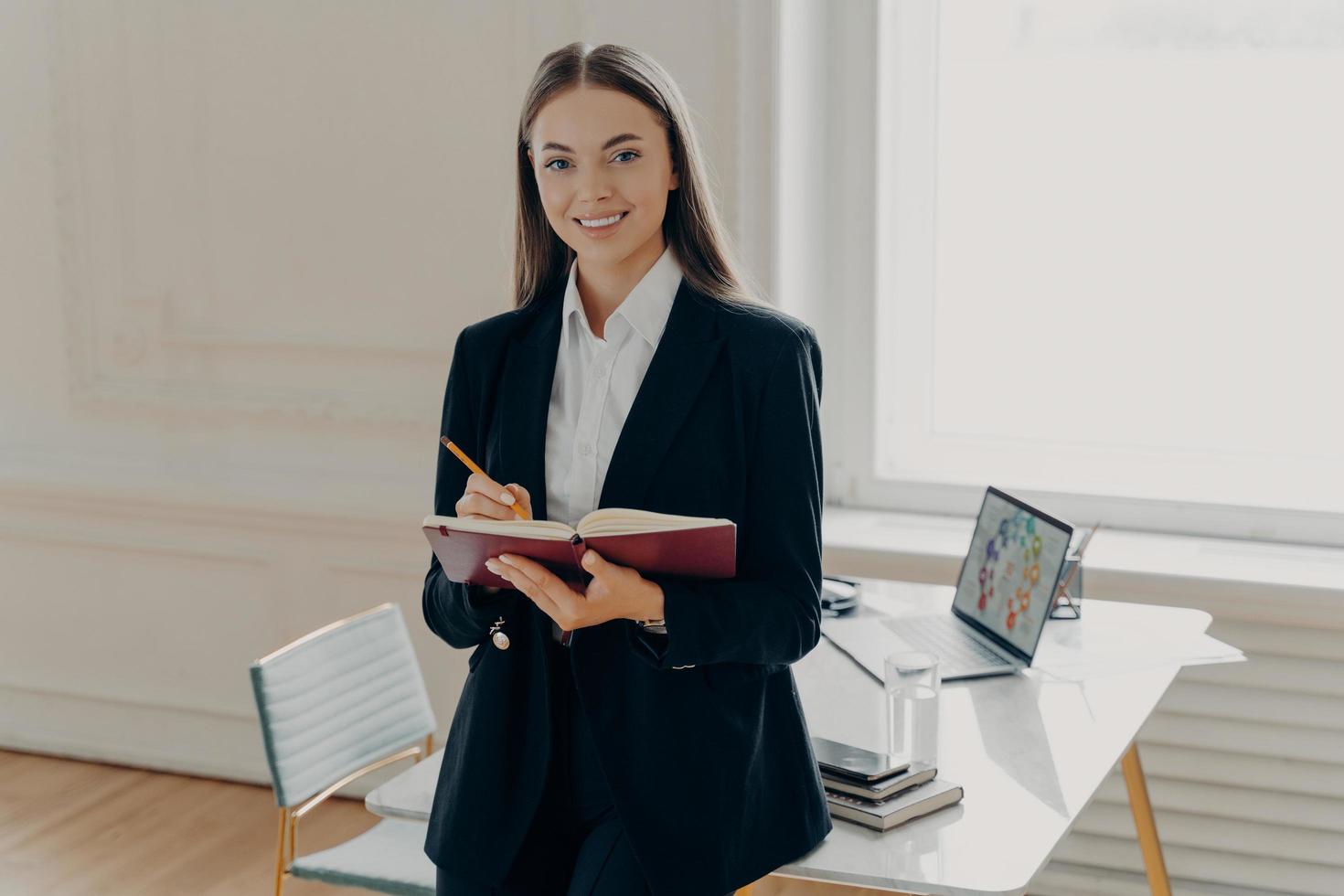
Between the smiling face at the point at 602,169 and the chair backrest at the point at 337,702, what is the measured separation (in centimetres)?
99

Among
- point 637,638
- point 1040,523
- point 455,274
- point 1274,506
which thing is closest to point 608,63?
point 637,638

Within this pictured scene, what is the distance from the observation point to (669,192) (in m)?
1.64

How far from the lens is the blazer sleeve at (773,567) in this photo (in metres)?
1.44

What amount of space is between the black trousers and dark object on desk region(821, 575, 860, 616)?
1022mm

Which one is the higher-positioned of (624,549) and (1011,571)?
(624,549)

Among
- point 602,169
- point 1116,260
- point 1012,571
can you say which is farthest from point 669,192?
point 1116,260

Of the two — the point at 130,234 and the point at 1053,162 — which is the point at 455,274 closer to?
the point at 130,234

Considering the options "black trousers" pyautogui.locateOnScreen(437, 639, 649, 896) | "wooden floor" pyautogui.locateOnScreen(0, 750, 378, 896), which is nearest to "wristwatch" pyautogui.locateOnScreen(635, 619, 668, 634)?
"black trousers" pyautogui.locateOnScreen(437, 639, 649, 896)

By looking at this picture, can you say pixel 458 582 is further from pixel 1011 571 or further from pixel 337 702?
pixel 1011 571

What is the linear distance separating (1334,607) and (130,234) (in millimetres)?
2975

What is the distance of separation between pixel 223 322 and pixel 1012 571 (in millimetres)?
2213

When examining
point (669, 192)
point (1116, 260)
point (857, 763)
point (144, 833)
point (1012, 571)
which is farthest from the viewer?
point (144, 833)

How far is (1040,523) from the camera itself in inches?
90.8

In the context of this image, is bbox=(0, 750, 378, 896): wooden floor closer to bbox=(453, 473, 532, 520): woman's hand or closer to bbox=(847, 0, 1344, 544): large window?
bbox=(847, 0, 1344, 544): large window
